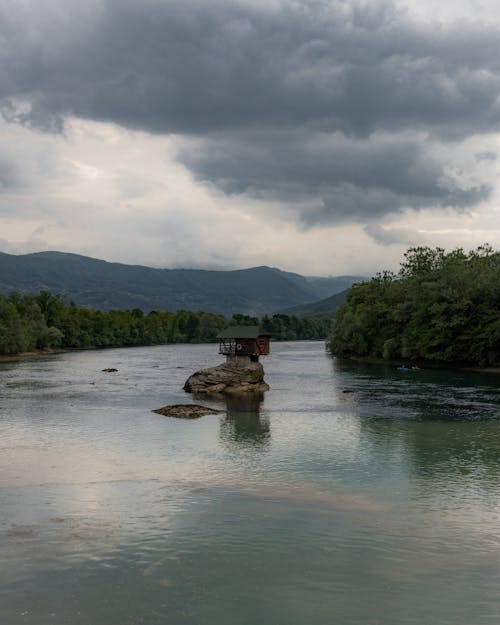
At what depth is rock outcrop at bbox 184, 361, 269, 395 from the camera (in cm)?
7700

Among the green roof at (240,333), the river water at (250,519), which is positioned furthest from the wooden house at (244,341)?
the river water at (250,519)

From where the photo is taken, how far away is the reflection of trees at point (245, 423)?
4600cm

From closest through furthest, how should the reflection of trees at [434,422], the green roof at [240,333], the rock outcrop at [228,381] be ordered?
A: the reflection of trees at [434,422]
the rock outcrop at [228,381]
the green roof at [240,333]

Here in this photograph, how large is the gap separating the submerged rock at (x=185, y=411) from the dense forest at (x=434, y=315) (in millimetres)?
55907

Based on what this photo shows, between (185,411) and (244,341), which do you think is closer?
(185,411)

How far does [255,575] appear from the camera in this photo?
21.1m

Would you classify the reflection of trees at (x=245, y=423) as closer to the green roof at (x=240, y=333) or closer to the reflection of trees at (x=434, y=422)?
the reflection of trees at (x=434, y=422)

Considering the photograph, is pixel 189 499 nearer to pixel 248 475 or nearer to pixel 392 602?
pixel 248 475

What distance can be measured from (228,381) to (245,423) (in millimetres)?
25529

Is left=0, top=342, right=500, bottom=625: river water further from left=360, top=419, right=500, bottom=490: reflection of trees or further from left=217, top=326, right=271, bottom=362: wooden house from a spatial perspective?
left=217, top=326, right=271, bottom=362: wooden house

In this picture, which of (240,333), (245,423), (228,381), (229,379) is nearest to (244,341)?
Result: (240,333)

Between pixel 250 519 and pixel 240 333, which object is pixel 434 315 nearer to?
pixel 240 333

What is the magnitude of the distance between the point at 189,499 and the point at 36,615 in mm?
11848

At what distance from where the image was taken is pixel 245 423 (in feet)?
173
